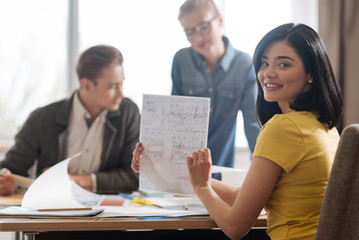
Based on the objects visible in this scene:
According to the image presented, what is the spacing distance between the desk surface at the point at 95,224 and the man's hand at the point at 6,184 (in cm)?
54

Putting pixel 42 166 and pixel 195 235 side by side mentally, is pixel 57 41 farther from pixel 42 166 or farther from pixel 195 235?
pixel 195 235

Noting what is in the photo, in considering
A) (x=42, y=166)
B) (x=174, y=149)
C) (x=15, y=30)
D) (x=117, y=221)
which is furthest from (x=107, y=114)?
(x=15, y=30)

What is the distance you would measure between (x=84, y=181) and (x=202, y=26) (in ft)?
3.23

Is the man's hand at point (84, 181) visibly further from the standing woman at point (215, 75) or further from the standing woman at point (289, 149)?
the standing woman at point (289, 149)

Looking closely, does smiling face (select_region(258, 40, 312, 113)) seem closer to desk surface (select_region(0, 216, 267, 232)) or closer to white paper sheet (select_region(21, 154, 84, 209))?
desk surface (select_region(0, 216, 267, 232))

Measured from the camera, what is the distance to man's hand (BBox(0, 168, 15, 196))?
1738 mm

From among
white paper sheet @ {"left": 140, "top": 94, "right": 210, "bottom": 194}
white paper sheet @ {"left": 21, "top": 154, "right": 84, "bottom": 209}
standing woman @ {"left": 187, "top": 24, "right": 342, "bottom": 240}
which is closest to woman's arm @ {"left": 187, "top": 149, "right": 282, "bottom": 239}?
standing woman @ {"left": 187, "top": 24, "right": 342, "bottom": 240}

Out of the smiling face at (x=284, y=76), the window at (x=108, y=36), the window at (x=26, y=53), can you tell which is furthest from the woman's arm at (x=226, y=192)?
the window at (x=26, y=53)

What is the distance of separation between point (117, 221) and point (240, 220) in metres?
0.36

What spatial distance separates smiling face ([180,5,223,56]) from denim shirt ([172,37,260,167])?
0.08 m

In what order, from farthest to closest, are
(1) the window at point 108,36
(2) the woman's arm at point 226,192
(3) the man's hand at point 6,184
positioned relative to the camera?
(1) the window at point 108,36 → (3) the man's hand at point 6,184 → (2) the woman's arm at point 226,192

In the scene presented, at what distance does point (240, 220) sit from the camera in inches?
45.5

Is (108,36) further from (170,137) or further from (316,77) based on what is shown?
(316,77)

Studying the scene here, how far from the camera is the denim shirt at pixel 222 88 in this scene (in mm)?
2217
